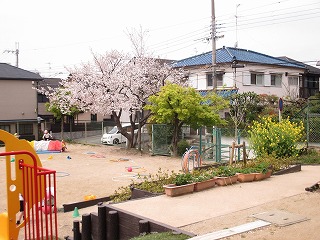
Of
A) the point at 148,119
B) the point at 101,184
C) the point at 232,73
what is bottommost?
the point at 101,184

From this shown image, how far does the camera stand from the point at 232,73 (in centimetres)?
2728

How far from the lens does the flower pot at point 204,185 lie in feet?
28.1

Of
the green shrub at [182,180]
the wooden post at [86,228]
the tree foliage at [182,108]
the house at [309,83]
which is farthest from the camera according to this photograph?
the house at [309,83]

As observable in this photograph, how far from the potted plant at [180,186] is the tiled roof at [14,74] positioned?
86.5 ft

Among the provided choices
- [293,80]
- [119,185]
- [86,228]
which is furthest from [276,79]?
[86,228]

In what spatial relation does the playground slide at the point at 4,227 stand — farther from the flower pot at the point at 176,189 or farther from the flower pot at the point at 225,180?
the flower pot at the point at 225,180

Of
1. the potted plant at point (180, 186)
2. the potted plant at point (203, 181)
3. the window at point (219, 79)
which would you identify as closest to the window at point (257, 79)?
the window at point (219, 79)

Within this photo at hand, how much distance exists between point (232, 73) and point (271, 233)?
2286cm

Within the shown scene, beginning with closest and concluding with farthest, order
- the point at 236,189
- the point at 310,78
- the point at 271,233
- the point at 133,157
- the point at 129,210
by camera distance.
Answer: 1. the point at 271,233
2. the point at 129,210
3. the point at 236,189
4. the point at 133,157
5. the point at 310,78

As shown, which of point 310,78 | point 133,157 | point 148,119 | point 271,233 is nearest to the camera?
point 271,233

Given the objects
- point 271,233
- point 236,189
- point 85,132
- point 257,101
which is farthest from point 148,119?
point 271,233

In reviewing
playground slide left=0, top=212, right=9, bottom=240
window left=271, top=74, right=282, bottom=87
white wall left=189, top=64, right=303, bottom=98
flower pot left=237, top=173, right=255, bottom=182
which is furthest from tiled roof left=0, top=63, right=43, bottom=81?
playground slide left=0, top=212, right=9, bottom=240

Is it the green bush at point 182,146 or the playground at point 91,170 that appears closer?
the playground at point 91,170

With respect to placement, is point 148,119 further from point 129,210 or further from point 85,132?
point 129,210
